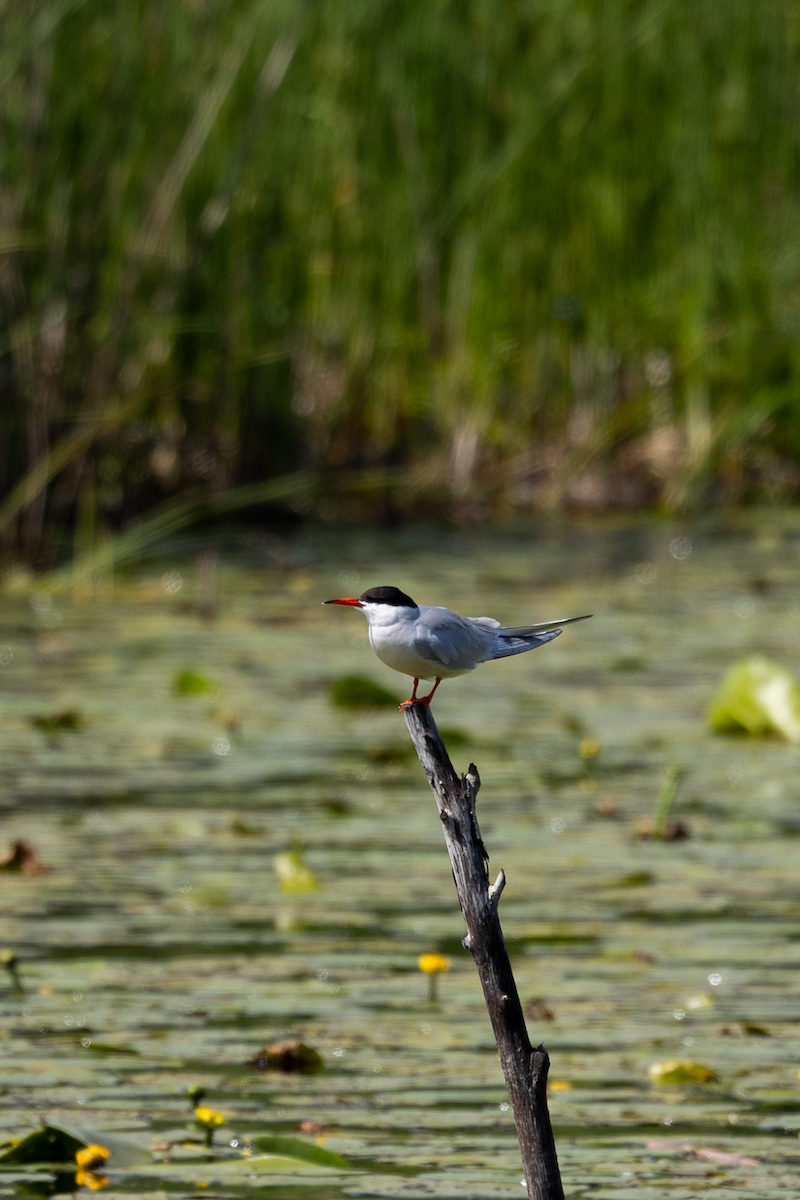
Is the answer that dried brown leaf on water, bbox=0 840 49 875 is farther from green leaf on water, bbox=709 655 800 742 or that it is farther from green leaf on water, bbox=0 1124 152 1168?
green leaf on water, bbox=709 655 800 742

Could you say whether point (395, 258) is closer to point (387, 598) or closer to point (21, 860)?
point (21, 860)

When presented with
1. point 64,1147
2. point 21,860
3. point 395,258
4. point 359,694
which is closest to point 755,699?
point 359,694

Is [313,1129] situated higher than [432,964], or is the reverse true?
[432,964]

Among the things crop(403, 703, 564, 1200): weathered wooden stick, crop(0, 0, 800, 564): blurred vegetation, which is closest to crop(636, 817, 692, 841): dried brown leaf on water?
crop(403, 703, 564, 1200): weathered wooden stick

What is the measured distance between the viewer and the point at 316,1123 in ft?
8.69

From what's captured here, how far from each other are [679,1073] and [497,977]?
35.5 inches

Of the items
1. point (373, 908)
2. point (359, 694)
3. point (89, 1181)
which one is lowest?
point (89, 1181)

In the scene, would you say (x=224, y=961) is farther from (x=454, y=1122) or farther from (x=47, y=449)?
(x=47, y=449)

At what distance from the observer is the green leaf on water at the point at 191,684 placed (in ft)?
17.4

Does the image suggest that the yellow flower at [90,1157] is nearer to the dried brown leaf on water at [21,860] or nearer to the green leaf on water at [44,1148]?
the green leaf on water at [44,1148]

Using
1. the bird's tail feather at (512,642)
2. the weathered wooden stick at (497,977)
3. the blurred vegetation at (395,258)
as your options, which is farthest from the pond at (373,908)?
the blurred vegetation at (395,258)

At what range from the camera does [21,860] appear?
12.1ft

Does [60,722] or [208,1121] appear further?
[60,722]

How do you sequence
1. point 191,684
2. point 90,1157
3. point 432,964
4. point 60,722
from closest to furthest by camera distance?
point 90,1157 < point 432,964 < point 60,722 < point 191,684
